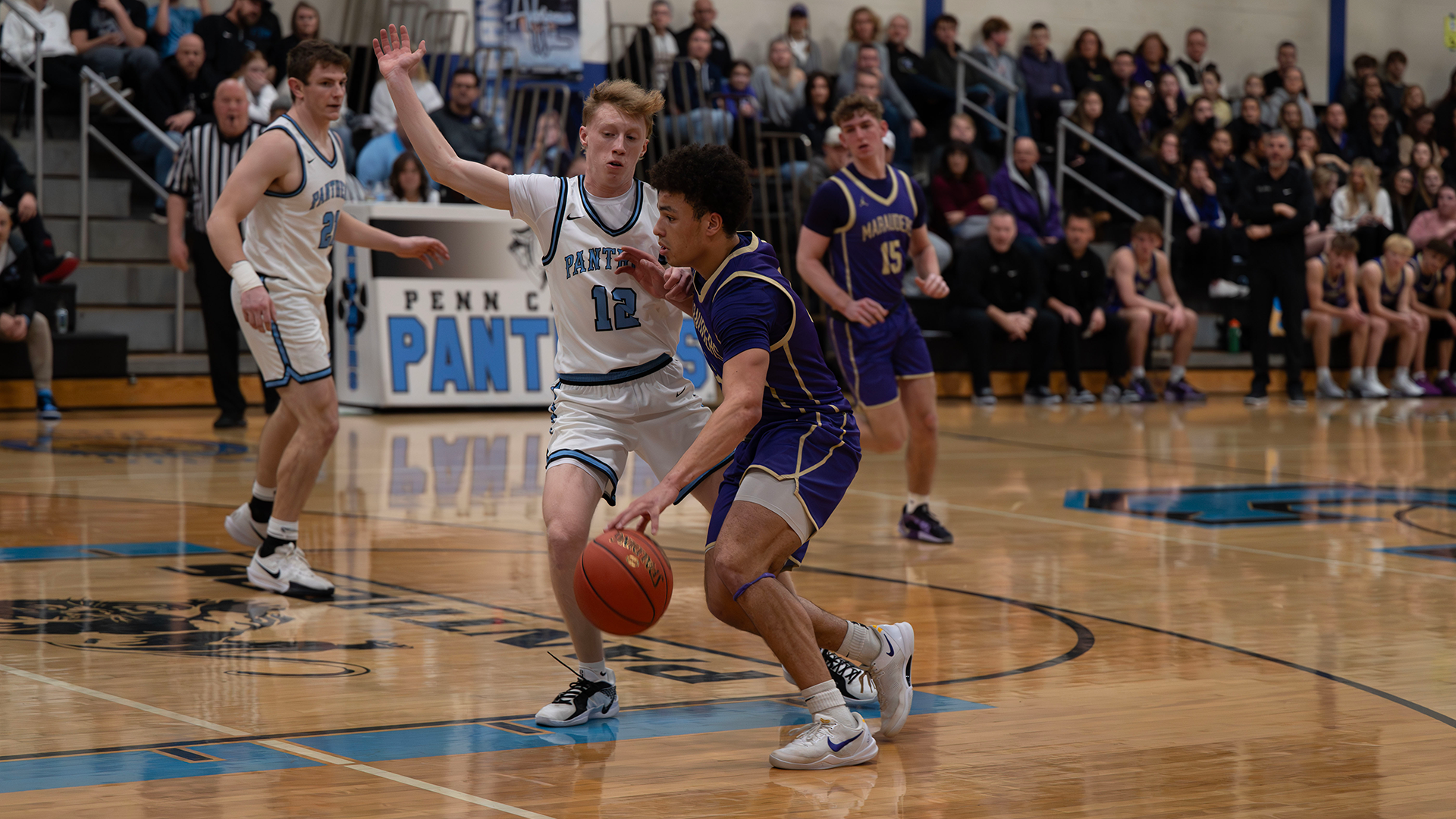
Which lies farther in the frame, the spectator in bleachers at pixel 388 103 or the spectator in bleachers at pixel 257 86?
the spectator in bleachers at pixel 388 103

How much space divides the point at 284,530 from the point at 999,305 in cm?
1140

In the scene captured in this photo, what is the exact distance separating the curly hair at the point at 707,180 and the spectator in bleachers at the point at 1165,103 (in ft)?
57.2

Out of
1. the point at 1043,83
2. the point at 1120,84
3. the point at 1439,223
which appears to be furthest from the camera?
the point at 1120,84

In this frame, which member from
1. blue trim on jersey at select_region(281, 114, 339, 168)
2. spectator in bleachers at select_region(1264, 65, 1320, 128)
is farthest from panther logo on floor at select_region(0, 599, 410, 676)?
spectator in bleachers at select_region(1264, 65, 1320, 128)

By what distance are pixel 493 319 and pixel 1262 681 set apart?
398 inches

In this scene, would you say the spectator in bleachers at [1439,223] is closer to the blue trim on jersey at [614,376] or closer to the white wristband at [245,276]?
the white wristband at [245,276]

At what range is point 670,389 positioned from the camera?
4.45 m

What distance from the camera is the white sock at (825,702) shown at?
3.68 m

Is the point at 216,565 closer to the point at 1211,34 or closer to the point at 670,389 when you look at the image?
the point at 670,389

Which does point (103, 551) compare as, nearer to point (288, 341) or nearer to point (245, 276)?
point (288, 341)

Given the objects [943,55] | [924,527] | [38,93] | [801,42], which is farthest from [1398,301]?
[38,93]

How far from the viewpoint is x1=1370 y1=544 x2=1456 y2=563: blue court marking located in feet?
22.6

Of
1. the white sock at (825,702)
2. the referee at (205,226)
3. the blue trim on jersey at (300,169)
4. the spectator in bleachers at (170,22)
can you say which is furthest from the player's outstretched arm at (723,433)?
the spectator in bleachers at (170,22)

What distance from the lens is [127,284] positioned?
14.0m
